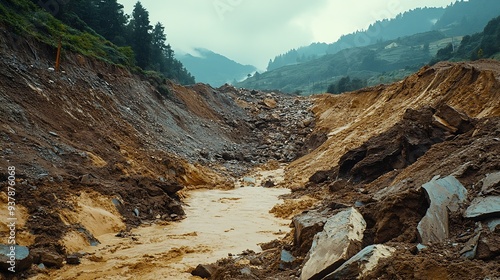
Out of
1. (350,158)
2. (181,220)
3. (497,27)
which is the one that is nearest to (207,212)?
(181,220)

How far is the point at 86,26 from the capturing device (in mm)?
27719

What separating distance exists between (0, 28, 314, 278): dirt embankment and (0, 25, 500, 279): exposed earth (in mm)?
52

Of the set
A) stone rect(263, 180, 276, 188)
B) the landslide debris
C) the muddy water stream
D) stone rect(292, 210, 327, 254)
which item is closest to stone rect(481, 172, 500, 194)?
the landslide debris

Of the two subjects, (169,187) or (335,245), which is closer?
(335,245)

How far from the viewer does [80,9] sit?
1267 inches

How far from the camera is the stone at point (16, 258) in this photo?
505 centimetres

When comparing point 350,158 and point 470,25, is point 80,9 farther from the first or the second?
point 470,25

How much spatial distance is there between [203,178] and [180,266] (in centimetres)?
928

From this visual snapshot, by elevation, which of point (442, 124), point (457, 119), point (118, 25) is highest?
point (118, 25)

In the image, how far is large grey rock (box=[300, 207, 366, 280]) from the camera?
14.2 ft

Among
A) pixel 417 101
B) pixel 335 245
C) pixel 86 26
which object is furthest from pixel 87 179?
pixel 86 26

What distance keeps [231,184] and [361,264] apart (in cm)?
1145

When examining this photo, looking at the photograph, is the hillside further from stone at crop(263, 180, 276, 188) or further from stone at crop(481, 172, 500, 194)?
stone at crop(481, 172, 500, 194)

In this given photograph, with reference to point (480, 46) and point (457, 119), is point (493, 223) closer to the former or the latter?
point (457, 119)
